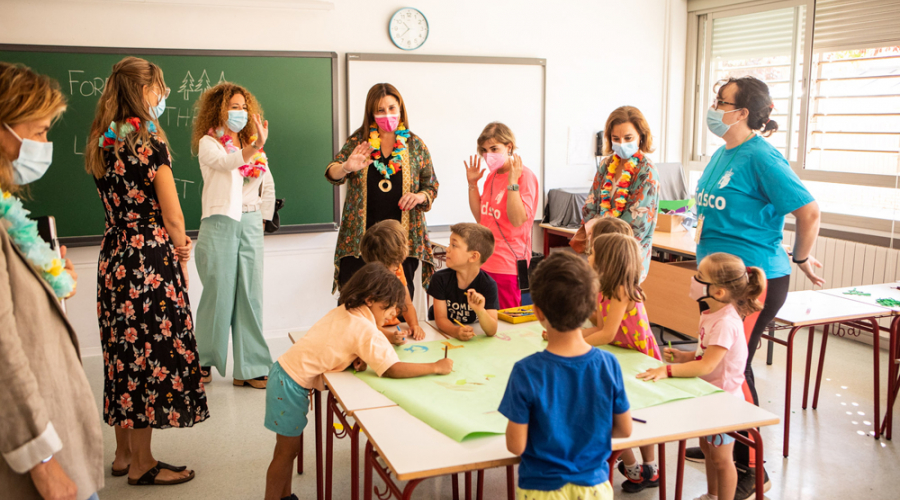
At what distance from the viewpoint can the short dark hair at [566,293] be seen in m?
1.46

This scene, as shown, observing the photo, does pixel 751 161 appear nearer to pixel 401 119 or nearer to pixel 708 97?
pixel 401 119

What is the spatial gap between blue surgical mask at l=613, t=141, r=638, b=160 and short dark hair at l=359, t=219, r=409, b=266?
1149 mm

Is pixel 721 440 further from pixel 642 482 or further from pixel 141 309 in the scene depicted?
pixel 141 309

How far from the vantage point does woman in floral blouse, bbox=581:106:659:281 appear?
117 inches

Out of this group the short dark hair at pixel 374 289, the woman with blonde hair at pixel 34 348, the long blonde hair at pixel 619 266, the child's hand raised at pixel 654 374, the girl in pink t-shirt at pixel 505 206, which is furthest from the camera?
the girl in pink t-shirt at pixel 505 206

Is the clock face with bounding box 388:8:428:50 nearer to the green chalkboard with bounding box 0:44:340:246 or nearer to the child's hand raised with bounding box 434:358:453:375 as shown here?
the green chalkboard with bounding box 0:44:340:246

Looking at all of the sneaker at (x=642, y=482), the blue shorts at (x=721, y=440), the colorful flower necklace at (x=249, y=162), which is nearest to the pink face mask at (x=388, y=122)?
the colorful flower necklace at (x=249, y=162)

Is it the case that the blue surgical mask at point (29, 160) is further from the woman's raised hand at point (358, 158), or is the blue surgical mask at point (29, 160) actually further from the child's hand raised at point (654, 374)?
the woman's raised hand at point (358, 158)

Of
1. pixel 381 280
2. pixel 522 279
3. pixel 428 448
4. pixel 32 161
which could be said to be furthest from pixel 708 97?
pixel 32 161

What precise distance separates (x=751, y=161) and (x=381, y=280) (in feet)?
4.63

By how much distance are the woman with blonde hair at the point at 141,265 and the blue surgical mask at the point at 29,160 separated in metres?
0.94

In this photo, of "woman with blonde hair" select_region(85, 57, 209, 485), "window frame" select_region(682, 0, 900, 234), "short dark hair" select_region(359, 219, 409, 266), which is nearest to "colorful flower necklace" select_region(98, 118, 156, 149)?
"woman with blonde hair" select_region(85, 57, 209, 485)

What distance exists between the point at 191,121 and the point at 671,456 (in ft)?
11.3

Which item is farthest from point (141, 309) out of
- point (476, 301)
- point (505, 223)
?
point (505, 223)
